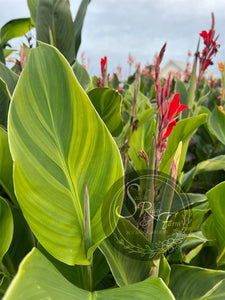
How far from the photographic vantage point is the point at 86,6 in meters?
1.02

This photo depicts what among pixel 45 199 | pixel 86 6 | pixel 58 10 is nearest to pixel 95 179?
pixel 45 199

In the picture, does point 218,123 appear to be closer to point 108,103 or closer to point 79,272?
point 108,103

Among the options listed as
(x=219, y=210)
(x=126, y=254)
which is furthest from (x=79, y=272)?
(x=219, y=210)

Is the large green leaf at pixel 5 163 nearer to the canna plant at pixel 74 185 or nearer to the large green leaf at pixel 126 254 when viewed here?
the canna plant at pixel 74 185

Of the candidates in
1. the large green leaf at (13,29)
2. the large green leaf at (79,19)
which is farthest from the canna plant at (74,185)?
the large green leaf at (13,29)

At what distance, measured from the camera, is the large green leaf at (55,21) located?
0.90m

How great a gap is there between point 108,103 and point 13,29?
0.97 metres

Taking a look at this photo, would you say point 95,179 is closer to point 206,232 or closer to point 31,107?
point 31,107

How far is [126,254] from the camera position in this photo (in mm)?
609

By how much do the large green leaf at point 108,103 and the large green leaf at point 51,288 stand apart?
45cm

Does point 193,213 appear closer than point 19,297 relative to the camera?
No

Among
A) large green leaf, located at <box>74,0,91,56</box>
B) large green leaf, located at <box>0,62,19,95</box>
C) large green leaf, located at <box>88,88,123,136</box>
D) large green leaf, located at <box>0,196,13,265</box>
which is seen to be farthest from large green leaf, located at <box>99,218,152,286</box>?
large green leaf, located at <box>74,0,91,56</box>

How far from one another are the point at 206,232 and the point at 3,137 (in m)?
0.55

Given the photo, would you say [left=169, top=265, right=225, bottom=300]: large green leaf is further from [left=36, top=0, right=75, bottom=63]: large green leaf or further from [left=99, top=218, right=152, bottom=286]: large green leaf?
[left=36, top=0, right=75, bottom=63]: large green leaf
